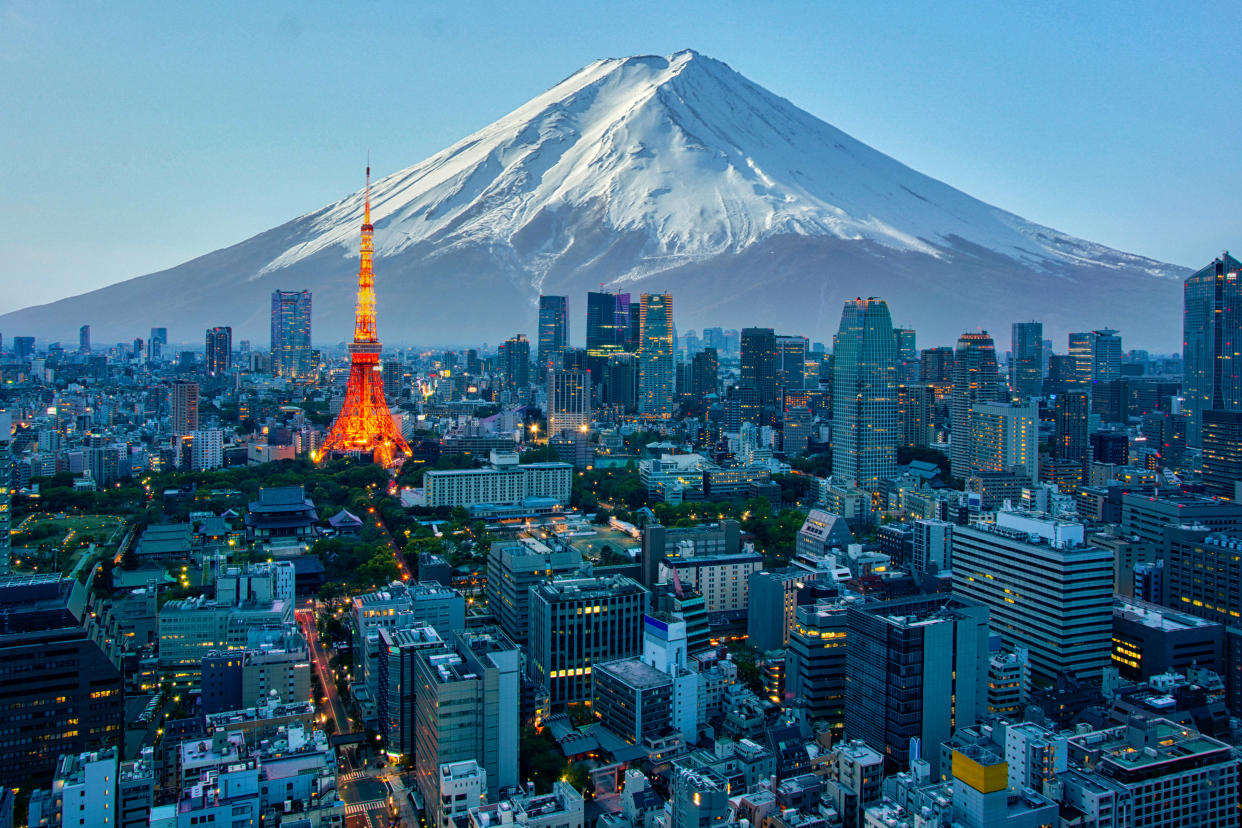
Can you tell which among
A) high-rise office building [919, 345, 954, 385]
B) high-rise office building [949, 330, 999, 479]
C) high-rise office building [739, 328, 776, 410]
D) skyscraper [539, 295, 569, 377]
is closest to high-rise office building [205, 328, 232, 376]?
skyscraper [539, 295, 569, 377]

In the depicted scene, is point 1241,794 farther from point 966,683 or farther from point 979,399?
point 979,399

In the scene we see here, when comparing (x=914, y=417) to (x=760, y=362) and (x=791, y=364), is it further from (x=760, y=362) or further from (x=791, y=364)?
(x=791, y=364)

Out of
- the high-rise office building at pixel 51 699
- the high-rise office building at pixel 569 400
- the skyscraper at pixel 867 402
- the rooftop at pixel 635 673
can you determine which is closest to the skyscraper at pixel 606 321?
the high-rise office building at pixel 569 400

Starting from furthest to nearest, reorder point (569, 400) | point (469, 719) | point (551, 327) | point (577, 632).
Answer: point (551, 327) → point (569, 400) → point (577, 632) → point (469, 719)

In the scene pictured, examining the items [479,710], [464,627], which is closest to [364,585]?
[464,627]

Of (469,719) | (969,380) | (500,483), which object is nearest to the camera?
(469,719)

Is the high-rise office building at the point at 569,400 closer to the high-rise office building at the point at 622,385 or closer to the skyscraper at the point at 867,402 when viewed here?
the high-rise office building at the point at 622,385

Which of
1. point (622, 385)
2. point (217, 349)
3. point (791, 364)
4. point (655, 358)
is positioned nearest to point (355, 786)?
point (622, 385)
